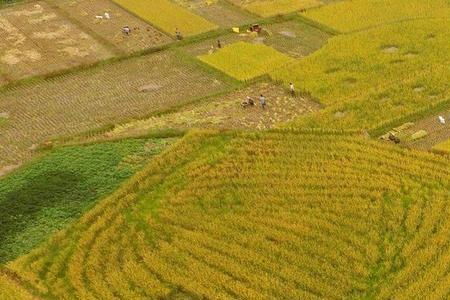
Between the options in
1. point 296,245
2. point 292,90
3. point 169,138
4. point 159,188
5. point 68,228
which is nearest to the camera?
point 296,245

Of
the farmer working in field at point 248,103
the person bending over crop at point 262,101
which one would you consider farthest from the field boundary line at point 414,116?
the farmer working in field at point 248,103

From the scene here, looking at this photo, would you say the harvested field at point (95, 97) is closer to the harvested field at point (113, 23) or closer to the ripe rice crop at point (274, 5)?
the harvested field at point (113, 23)

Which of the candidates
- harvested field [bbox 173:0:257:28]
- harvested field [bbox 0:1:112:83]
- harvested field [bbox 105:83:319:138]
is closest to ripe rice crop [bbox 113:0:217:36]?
harvested field [bbox 173:0:257:28]

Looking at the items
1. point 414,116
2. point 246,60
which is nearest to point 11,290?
point 414,116

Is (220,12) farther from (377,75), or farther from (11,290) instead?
(11,290)

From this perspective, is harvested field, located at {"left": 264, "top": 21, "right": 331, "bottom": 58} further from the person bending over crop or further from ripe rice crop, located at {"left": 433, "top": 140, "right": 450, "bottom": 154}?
ripe rice crop, located at {"left": 433, "top": 140, "right": 450, "bottom": 154}

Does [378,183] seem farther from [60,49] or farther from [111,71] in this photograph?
[60,49]

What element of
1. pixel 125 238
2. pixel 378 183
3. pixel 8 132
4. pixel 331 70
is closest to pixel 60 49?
pixel 8 132
